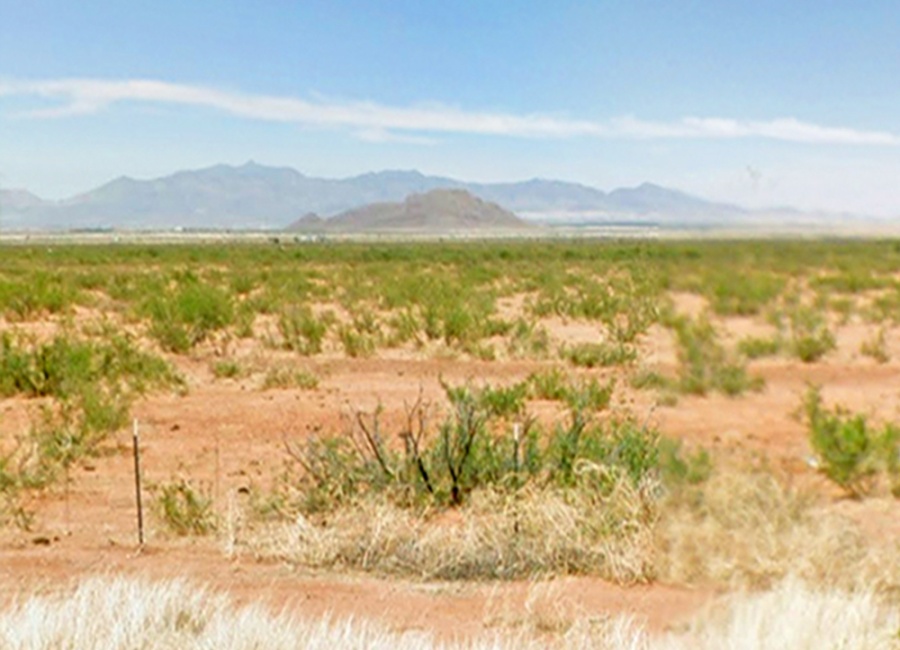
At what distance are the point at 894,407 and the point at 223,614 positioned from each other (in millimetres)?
8241

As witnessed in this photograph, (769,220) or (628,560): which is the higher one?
(769,220)

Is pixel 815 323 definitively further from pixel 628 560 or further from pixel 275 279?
pixel 275 279

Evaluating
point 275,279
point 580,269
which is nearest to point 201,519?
point 275,279

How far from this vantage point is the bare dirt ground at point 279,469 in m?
6.70

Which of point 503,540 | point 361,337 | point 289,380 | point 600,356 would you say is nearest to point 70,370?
point 289,380

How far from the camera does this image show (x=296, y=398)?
16562 mm

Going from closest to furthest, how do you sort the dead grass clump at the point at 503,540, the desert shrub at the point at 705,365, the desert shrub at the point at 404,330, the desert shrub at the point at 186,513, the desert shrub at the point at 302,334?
the desert shrub at the point at 705,365, the dead grass clump at the point at 503,540, the desert shrub at the point at 186,513, the desert shrub at the point at 302,334, the desert shrub at the point at 404,330

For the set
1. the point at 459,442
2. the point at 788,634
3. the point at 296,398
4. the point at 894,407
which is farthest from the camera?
the point at 296,398

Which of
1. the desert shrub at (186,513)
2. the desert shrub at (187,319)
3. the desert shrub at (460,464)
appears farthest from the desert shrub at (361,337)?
the desert shrub at (186,513)

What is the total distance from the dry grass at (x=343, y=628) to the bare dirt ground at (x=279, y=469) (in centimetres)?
35

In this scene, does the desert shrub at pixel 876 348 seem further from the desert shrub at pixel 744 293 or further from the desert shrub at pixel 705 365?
the desert shrub at pixel 744 293

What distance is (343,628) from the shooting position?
5922 millimetres

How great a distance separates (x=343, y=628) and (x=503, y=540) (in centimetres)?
213

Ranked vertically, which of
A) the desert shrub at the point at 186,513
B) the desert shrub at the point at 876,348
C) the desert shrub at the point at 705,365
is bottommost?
the desert shrub at the point at 186,513
